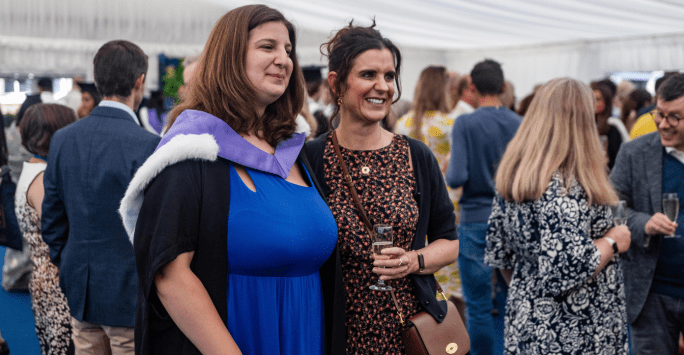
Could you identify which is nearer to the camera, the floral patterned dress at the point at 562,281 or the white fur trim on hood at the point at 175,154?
the white fur trim on hood at the point at 175,154

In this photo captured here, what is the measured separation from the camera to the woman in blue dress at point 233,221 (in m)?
1.38

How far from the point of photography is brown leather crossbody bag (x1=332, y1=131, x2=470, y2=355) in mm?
1892

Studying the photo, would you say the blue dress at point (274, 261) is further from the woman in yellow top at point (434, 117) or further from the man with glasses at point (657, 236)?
the woman in yellow top at point (434, 117)

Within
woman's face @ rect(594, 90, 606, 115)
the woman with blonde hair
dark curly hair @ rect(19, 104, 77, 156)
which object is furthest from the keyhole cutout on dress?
woman's face @ rect(594, 90, 606, 115)

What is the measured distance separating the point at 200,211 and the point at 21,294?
18.2 ft

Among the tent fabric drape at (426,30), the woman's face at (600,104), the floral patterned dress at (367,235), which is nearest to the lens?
the floral patterned dress at (367,235)

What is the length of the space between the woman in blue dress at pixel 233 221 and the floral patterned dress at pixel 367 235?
20 cm

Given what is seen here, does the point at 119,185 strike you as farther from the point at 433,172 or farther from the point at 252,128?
the point at 433,172

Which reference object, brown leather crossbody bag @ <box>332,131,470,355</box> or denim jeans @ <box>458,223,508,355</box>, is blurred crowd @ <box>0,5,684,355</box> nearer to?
brown leather crossbody bag @ <box>332,131,470,355</box>

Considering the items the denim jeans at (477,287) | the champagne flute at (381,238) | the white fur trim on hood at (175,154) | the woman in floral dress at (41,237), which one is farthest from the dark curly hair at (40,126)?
the denim jeans at (477,287)

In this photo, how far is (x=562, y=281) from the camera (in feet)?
7.71

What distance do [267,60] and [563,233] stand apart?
1422 mm

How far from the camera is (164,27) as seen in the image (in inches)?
463

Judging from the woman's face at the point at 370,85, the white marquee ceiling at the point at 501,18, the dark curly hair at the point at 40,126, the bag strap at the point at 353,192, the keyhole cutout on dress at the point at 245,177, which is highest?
the white marquee ceiling at the point at 501,18
